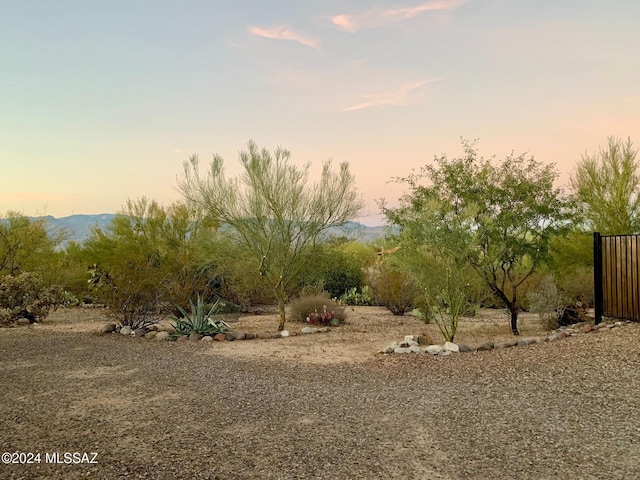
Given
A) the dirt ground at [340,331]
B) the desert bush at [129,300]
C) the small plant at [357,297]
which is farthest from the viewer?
the small plant at [357,297]

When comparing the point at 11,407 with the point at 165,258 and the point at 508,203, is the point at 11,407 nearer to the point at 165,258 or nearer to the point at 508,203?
the point at 508,203

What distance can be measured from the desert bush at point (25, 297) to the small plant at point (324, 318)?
727 centimetres

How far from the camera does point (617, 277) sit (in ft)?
39.5

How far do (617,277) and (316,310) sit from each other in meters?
7.60

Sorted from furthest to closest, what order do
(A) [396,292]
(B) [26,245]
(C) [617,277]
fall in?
(A) [396,292]
(B) [26,245]
(C) [617,277]

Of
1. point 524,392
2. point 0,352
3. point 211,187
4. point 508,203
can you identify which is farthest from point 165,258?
point 524,392

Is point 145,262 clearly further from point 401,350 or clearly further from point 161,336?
point 401,350

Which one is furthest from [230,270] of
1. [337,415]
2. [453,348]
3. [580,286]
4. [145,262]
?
[337,415]

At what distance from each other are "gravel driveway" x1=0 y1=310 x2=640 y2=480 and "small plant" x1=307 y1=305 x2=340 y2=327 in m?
5.65

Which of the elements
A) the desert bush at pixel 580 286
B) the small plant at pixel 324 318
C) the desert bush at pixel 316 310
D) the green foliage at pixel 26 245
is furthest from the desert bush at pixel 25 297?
the desert bush at pixel 580 286

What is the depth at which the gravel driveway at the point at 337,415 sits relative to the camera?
452 centimetres

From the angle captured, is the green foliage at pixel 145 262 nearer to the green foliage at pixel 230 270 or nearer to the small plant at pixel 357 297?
the green foliage at pixel 230 270

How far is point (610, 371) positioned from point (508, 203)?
6.14m

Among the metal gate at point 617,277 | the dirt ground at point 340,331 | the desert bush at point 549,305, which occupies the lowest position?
the dirt ground at point 340,331
